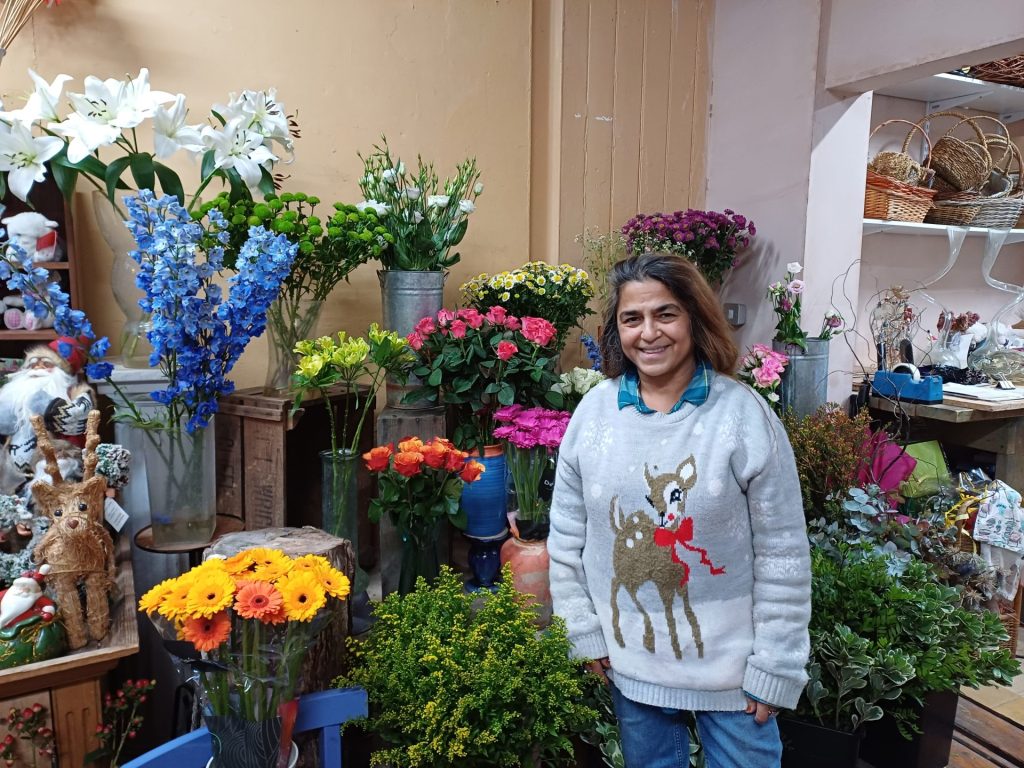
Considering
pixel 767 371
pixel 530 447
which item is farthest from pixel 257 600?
pixel 767 371

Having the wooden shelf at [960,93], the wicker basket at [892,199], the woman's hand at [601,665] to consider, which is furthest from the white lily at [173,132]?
the wooden shelf at [960,93]

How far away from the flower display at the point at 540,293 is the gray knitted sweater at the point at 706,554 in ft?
2.90

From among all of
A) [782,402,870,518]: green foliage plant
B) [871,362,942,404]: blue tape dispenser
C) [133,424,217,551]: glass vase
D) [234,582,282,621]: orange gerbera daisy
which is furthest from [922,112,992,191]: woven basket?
[234,582,282,621]: orange gerbera daisy

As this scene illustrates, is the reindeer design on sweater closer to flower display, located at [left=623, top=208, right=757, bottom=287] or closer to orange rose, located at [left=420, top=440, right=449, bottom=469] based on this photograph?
orange rose, located at [left=420, top=440, right=449, bottom=469]

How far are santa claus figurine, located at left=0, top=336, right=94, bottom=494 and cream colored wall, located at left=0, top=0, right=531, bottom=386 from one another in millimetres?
549

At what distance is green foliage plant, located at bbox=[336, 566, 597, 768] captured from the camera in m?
1.21

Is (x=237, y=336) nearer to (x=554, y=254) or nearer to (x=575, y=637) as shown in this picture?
(x=575, y=637)

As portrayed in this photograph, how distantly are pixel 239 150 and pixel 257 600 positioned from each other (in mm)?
1101

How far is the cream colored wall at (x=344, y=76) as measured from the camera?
196cm

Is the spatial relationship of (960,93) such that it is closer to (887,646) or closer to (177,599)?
(887,646)

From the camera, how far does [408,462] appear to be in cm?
158

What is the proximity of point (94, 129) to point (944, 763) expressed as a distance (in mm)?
2469

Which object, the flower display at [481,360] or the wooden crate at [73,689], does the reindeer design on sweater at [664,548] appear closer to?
the flower display at [481,360]

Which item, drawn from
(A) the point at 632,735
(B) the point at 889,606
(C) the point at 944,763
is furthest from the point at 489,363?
(C) the point at 944,763
